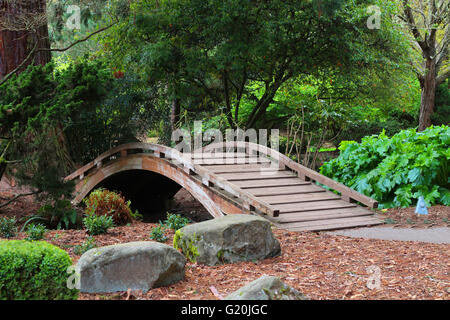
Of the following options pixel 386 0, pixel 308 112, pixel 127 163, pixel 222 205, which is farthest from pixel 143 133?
pixel 386 0

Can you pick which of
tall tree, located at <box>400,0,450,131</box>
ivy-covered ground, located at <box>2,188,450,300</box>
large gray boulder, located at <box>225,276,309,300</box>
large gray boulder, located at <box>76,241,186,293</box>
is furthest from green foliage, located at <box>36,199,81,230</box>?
tall tree, located at <box>400,0,450,131</box>

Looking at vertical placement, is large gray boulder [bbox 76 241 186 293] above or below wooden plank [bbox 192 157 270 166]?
below

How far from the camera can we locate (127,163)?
11.4 m

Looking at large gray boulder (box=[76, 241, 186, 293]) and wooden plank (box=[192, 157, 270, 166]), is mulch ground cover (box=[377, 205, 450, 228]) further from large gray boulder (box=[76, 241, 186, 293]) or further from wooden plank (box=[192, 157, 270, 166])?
large gray boulder (box=[76, 241, 186, 293])

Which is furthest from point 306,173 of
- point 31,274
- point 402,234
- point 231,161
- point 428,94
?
point 428,94

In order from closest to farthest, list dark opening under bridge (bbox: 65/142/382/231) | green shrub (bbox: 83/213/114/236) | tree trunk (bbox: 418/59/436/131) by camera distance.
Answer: green shrub (bbox: 83/213/114/236), dark opening under bridge (bbox: 65/142/382/231), tree trunk (bbox: 418/59/436/131)

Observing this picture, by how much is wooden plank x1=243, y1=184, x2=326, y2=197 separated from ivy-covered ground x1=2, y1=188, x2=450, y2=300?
153 cm

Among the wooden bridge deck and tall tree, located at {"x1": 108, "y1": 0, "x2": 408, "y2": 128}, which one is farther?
tall tree, located at {"x1": 108, "y1": 0, "x2": 408, "y2": 128}

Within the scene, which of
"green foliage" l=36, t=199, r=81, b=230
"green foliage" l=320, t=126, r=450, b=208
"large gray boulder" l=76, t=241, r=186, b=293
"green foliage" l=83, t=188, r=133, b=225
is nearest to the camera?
"large gray boulder" l=76, t=241, r=186, b=293

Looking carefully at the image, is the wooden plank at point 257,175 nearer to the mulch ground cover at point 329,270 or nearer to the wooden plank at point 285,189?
the wooden plank at point 285,189

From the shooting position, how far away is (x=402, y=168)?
849 centimetres

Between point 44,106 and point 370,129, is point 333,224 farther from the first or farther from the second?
point 370,129

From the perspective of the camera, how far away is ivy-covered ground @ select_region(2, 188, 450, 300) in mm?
4004
